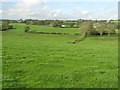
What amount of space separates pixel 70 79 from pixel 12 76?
13.2 ft

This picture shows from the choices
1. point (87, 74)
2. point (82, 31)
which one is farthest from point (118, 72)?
point (82, 31)

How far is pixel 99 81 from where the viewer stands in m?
17.8

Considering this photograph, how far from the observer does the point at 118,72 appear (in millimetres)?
21828

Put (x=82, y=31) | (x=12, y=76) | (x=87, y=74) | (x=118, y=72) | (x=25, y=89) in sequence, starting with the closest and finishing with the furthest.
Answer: (x=25, y=89) < (x=12, y=76) < (x=87, y=74) < (x=118, y=72) < (x=82, y=31)

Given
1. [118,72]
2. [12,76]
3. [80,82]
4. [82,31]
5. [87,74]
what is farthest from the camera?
[82,31]

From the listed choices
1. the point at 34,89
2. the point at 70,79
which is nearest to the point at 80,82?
the point at 70,79

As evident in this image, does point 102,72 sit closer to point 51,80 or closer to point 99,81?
point 99,81

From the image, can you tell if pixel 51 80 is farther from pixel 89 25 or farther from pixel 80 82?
pixel 89 25

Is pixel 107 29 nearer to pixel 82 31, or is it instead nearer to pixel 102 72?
pixel 82 31

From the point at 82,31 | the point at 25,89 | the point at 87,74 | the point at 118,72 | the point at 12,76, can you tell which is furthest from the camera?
the point at 82,31

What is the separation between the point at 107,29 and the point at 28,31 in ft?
113

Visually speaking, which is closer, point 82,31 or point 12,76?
point 12,76

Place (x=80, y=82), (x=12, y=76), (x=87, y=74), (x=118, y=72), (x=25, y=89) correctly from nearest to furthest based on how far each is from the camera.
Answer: (x=25, y=89) → (x=80, y=82) → (x=12, y=76) → (x=87, y=74) → (x=118, y=72)

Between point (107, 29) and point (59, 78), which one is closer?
point (59, 78)
